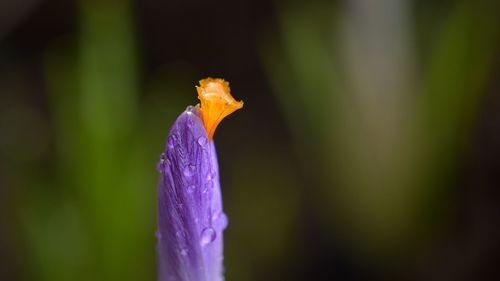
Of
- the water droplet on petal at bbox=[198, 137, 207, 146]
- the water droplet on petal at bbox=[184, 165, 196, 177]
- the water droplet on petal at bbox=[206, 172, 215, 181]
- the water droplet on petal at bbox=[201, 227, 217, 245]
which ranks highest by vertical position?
the water droplet on petal at bbox=[198, 137, 207, 146]

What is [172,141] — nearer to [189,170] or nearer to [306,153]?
[189,170]

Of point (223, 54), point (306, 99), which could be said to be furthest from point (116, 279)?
point (223, 54)

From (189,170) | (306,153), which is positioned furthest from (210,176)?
(306,153)

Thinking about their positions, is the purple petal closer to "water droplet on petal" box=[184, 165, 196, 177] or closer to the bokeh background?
"water droplet on petal" box=[184, 165, 196, 177]

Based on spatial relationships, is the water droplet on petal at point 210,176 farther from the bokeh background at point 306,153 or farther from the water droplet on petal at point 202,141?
the bokeh background at point 306,153

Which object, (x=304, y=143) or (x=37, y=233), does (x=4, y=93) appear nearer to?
(x=37, y=233)

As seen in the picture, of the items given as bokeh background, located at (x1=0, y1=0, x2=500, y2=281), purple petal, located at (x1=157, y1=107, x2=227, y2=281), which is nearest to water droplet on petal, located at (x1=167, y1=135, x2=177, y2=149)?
purple petal, located at (x1=157, y1=107, x2=227, y2=281)
